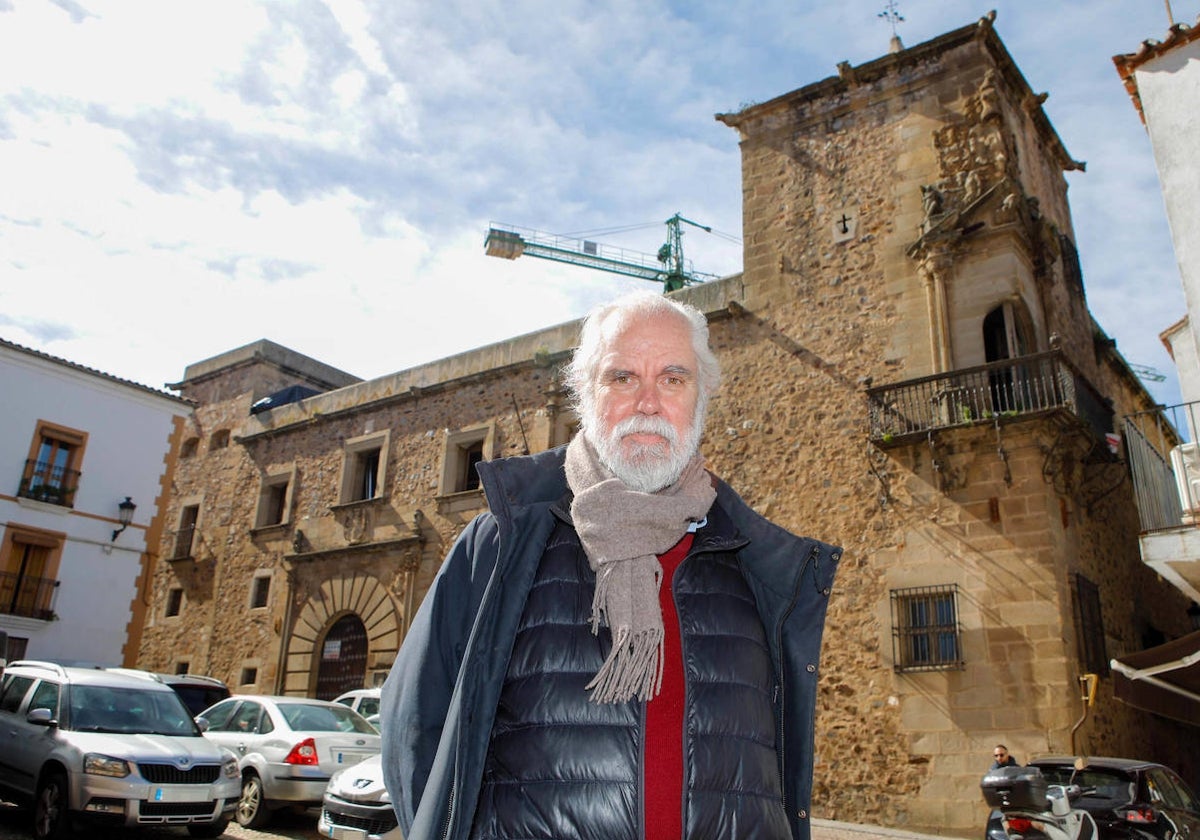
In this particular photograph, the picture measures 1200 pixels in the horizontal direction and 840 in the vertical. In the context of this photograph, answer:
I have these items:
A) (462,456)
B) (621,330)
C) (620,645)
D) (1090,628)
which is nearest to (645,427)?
(621,330)

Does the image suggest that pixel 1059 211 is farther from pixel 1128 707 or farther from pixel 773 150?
pixel 1128 707

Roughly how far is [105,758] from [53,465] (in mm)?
13184

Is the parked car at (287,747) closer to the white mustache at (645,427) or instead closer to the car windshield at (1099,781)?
the car windshield at (1099,781)

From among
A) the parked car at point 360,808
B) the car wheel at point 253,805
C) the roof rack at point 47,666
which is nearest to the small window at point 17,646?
the roof rack at point 47,666

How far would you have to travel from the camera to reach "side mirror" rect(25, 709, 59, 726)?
7566 mm

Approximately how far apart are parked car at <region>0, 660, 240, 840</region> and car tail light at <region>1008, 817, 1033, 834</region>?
6376 millimetres

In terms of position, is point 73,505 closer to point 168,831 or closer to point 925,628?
point 168,831

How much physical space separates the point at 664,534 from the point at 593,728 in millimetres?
484

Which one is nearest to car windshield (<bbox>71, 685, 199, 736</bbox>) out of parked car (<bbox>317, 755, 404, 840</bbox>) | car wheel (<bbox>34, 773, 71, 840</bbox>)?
car wheel (<bbox>34, 773, 71, 840</bbox>)

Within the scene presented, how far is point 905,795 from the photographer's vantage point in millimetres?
10703

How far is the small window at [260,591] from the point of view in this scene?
1972 centimetres

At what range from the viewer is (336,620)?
18234 mm

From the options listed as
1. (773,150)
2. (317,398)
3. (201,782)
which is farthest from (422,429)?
(201,782)

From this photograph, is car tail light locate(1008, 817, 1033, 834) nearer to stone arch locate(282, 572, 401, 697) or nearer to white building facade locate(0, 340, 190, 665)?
stone arch locate(282, 572, 401, 697)
